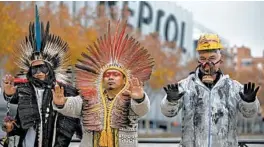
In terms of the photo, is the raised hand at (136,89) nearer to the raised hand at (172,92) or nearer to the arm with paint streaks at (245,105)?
the raised hand at (172,92)

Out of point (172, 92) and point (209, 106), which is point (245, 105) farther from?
point (172, 92)

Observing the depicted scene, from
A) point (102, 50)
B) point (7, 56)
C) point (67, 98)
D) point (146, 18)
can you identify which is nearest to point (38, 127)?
point (67, 98)

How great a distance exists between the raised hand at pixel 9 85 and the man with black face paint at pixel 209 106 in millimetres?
1392

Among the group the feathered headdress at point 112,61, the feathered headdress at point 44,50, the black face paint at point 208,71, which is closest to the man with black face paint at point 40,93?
the feathered headdress at point 44,50

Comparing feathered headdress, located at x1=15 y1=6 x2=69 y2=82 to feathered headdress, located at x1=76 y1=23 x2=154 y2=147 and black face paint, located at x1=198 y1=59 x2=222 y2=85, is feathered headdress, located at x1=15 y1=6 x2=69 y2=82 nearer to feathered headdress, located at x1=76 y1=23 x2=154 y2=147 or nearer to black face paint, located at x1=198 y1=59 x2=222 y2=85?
feathered headdress, located at x1=76 y1=23 x2=154 y2=147

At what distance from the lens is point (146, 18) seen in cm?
3569

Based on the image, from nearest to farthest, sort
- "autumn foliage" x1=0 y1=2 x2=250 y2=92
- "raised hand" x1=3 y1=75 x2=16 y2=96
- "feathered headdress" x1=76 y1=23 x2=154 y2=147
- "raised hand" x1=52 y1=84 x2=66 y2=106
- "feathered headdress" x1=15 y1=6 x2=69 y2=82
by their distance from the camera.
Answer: "raised hand" x1=52 y1=84 x2=66 y2=106
"feathered headdress" x1=76 y1=23 x2=154 y2=147
"raised hand" x1=3 y1=75 x2=16 y2=96
"feathered headdress" x1=15 y1=6 x2=69 y2=82
"autumn foliage" x1=0 y1=2 x2=250 y2=92

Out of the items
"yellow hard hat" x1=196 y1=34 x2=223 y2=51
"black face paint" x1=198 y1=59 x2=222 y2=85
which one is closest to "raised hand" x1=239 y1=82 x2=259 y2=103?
"black face paint" x1=198 y1=59 x2=222 y2=85

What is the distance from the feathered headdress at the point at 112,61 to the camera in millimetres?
5008

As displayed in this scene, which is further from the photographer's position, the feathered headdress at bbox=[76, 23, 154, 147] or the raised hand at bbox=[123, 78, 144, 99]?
the feathered headdress at bbox=[76, 23, 154, 147]

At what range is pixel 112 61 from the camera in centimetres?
505

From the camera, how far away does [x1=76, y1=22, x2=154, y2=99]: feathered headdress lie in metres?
5.01

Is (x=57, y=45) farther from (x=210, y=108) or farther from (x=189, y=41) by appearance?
(x=189, y=41)

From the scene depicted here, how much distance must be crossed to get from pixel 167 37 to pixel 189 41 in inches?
168
